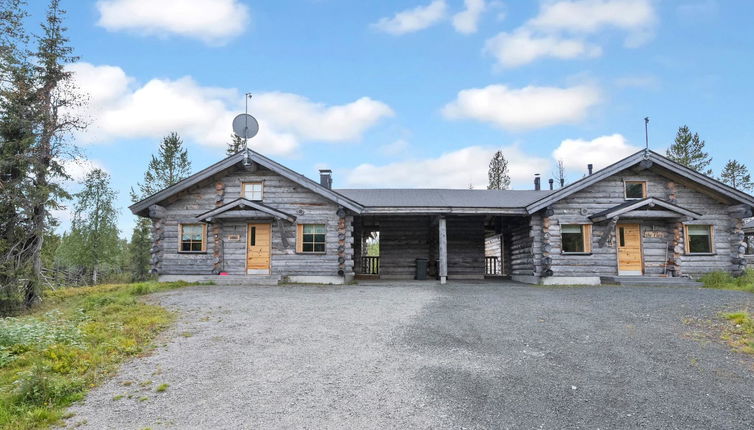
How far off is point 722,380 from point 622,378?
132cm

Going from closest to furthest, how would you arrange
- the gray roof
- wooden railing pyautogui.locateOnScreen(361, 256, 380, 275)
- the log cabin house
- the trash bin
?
the log cabin house < the gray roof < the trash bin < wooden railing pyautogui.locateOnScreen(361, 256, 380, 275)

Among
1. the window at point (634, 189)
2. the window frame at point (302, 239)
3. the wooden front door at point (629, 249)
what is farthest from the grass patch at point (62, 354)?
the window at point (634, 189)

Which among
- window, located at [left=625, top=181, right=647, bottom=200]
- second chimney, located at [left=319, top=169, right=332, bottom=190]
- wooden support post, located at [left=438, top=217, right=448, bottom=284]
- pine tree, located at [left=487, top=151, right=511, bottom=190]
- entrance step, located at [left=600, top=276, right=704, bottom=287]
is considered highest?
pine tree, located at [left=487, top=151, right=511, bottom=190]

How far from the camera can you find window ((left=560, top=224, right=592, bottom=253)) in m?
17.2

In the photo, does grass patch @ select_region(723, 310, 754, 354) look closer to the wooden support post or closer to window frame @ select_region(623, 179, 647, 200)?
window frame @ select_region(623, 179, 647, 200)

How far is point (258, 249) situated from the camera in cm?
1725

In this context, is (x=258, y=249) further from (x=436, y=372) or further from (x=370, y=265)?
(x=436, y=372)

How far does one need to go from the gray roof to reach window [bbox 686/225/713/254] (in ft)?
18.1

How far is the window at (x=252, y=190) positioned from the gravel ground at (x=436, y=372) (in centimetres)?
736

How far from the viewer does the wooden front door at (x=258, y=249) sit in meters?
17.2

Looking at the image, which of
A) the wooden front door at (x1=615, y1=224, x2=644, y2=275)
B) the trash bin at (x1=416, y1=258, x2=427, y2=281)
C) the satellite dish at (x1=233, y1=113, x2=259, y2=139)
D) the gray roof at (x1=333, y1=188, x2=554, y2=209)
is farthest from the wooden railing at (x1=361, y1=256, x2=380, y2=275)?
the wooden front door at (x1=615, y1=224, x2=644, y2=275)

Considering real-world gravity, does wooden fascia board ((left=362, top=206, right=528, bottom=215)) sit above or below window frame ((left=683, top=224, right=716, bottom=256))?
above

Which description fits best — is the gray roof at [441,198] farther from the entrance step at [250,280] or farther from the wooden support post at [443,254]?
the entrance step at [250,280]

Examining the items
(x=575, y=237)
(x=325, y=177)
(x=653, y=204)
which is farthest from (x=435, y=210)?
(x=653, y=204)
